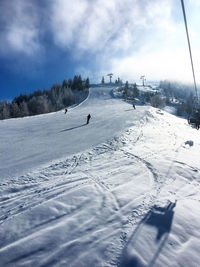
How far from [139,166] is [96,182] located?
339cm

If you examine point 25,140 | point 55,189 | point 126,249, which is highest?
point 25,140

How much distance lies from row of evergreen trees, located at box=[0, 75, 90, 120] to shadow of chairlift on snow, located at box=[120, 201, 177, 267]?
78.1 meters

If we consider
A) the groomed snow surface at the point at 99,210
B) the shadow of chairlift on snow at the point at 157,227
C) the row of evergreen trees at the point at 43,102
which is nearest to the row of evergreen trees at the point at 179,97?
the row of evergreen trees at the point at 43,102

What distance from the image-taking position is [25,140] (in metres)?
15.1

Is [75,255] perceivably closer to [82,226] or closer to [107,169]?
[82,226]

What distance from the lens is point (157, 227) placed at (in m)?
4.93

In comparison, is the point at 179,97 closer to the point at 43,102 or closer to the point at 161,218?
the point at 43,102

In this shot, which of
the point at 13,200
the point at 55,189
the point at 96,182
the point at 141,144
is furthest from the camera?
the point at 141,144

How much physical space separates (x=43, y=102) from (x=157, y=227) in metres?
84.1

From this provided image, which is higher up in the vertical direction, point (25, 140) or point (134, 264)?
point (25, 140)

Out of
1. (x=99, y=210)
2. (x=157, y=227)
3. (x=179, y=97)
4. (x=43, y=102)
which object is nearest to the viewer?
(x=157, y=227)

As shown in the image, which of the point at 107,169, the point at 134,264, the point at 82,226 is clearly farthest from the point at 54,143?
the point at 134,264

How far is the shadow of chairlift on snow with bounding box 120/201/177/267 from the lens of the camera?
3939 millimetres

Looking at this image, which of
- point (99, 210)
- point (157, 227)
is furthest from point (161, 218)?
point (99, 210)
